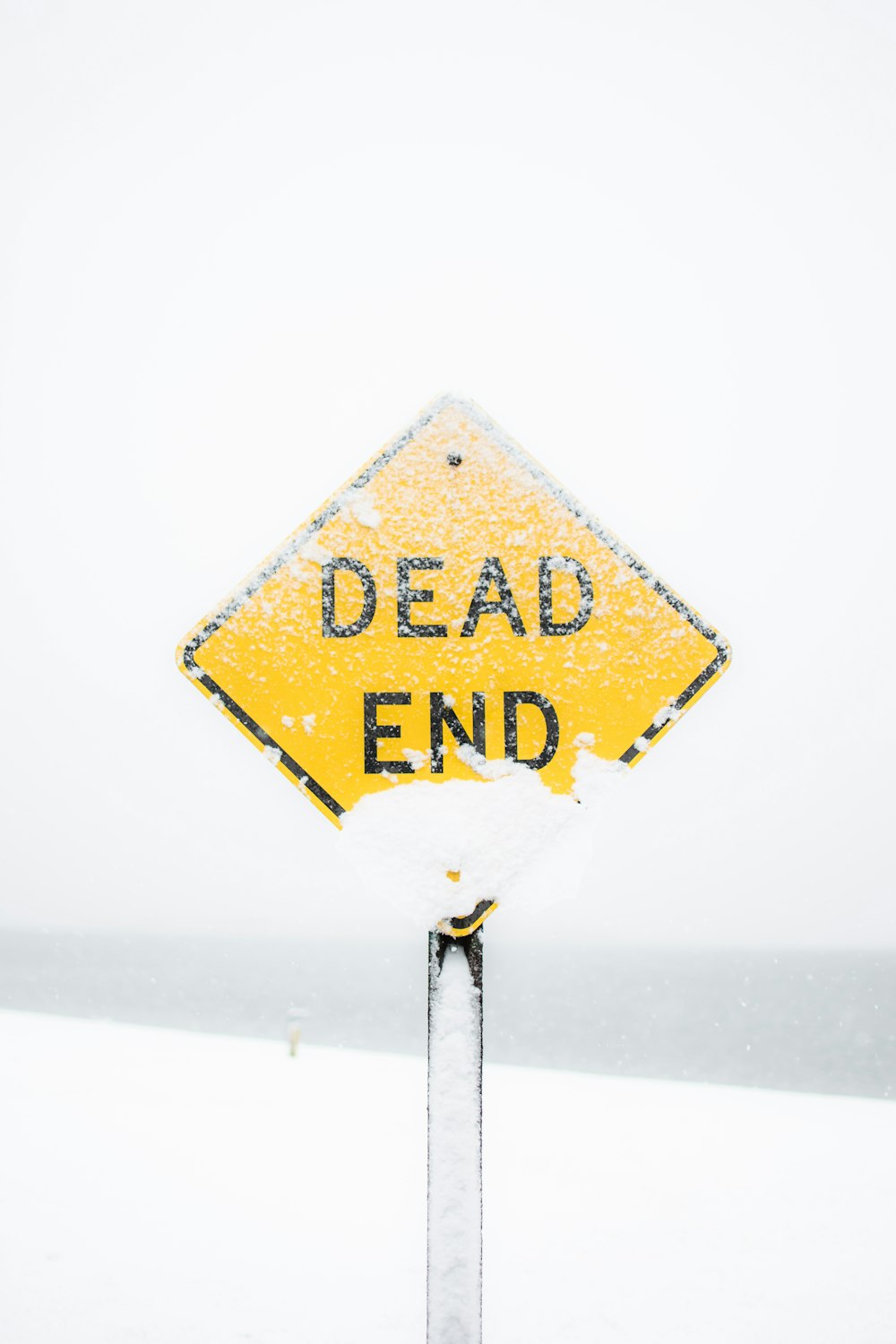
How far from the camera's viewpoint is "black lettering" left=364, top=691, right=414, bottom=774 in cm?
158

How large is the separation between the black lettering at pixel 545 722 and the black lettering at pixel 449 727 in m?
0.04

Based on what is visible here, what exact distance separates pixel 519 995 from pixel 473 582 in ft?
173

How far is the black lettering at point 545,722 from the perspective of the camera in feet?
5.18

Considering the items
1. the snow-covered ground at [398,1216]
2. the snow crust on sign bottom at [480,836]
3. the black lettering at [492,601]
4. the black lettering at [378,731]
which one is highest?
the black lettering at [492,601]

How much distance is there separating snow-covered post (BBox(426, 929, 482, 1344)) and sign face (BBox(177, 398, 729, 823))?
34 centimetres

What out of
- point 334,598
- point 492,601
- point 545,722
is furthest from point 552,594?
point 334,598

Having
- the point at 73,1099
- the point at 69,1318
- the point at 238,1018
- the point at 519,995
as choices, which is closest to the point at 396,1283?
the point at 69,1318

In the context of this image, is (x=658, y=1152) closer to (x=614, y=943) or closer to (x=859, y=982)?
(x=859, y=982)

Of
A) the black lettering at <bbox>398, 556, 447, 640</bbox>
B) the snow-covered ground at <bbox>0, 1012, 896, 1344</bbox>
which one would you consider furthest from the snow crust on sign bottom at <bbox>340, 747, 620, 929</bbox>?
the snow-covered ground at <bbox>0, 1012, 896, 1344</bbox>

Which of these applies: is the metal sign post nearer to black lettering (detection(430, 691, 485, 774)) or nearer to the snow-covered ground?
black lettering (detection(430, 691, 485, 774))

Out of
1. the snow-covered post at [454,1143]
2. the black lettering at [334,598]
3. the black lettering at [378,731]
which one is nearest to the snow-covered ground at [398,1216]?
the snow-covered post at [454,1143]

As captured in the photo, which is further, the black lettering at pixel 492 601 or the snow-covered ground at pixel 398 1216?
the snow-covered ground at pixel 398 1216

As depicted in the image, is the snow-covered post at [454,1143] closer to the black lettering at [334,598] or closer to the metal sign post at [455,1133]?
the metal sign post at [455,1133]

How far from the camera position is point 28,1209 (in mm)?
4875
